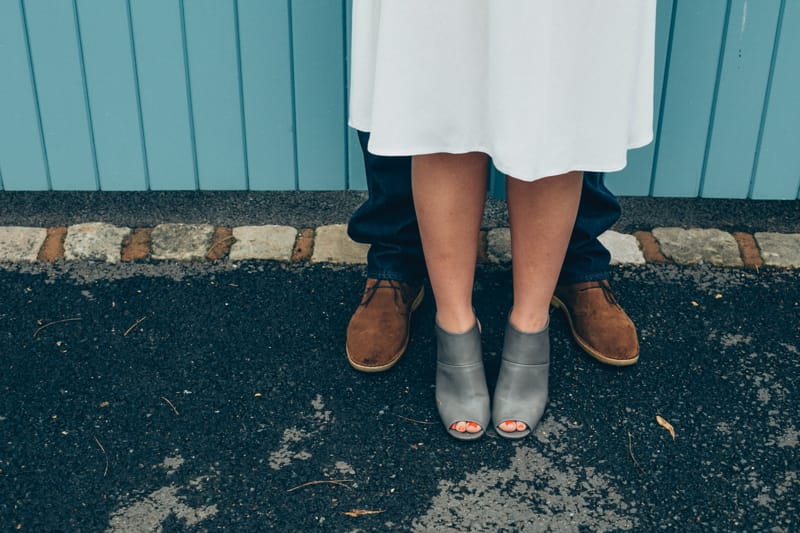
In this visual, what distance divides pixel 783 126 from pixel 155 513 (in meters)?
1.74

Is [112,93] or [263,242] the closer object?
[112,93]

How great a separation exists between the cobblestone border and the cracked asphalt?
5cm

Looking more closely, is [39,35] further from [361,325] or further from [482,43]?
[482,43]

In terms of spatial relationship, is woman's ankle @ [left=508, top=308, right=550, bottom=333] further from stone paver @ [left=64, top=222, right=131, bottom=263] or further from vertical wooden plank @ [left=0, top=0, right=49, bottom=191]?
vertical wooden plank @ [left=0, top=0, right=49, bottom=191]

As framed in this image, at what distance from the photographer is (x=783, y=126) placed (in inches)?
88.7

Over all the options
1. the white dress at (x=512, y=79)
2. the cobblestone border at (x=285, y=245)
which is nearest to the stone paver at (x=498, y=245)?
the cobblestone border at (x=285, y=245)

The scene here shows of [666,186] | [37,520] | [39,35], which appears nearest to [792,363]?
[666,186]

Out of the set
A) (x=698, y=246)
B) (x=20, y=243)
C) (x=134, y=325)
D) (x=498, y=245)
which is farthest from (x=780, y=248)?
(x=20, y=243)

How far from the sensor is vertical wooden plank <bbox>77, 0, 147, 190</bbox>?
2.17m

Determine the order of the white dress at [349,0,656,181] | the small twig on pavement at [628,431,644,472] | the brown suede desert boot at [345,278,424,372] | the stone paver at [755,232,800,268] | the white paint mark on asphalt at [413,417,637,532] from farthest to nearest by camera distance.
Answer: the stone paver at [755,232,800,268] < the brown suede desert boot at [345,278,424,372] < the small twig on pavement at [628,431,644,472] < the white paint mark on asphalt at [413,417,637,532] < the white dress at [349,0,656,181]

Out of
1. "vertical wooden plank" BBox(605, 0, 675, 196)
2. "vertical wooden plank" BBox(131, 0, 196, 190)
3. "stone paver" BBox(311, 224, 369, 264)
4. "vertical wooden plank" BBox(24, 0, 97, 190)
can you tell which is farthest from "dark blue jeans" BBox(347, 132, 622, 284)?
"vertical wooden plank" BBox(24, 0, 97, 190)

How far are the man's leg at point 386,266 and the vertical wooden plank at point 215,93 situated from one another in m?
0.45

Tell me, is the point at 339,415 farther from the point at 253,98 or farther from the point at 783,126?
the point at 783,126

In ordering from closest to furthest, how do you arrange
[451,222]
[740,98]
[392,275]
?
[451,222], [392,275], [740,98]
